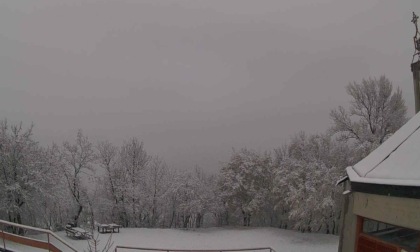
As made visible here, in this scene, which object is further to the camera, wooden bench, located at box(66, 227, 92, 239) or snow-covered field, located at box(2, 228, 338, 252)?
snow-covered field, located at box(2, 228, 338, 252)

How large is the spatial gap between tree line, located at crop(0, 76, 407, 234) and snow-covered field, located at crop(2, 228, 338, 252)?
2454mm

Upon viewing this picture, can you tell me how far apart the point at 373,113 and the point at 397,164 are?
21606 mm

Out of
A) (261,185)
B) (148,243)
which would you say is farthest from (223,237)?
(261,185)

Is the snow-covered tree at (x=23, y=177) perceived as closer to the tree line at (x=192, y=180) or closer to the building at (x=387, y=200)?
the tree line at (x=192, y=180)

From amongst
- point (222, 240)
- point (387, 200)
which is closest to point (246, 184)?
point (222, 240)

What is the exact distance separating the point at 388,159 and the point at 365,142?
18.9m

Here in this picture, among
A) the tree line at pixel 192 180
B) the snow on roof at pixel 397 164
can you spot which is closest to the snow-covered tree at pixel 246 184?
the tree line at pixel 192 180

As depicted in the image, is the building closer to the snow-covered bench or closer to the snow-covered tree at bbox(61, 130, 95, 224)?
the snow-covered bench

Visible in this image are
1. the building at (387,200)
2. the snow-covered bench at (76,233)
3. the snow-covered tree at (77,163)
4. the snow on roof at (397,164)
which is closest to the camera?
the building at (387,200)

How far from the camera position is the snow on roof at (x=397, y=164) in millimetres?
5899

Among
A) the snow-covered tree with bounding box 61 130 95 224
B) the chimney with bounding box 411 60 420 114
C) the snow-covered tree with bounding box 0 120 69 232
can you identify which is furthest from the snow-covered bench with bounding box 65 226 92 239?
the chimney with bounding box 411 60 420 114

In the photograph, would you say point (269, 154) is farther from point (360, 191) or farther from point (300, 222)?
point (360, 191)

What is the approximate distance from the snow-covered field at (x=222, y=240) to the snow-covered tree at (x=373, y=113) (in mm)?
7855

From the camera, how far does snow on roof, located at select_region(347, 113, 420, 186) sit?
19.4 ft
